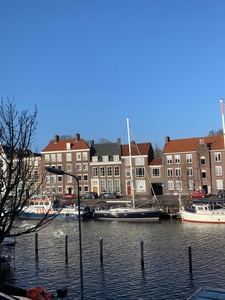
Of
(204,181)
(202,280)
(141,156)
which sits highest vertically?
(141,156)

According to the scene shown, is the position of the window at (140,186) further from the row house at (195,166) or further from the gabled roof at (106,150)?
the gabled roof at (106,150)

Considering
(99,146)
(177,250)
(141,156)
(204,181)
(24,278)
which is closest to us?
(24,278)

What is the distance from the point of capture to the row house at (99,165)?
8525 cm

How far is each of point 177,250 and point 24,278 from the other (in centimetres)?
1454

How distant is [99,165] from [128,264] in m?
62.0

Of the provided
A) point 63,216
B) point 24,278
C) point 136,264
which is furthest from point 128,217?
point 24,278

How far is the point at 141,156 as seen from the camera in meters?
85.3

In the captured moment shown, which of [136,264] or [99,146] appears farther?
[99,146]

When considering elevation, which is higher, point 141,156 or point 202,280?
point 141,156

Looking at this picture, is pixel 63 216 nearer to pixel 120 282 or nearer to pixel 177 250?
pixel 177 250

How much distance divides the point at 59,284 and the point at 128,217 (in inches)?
1314

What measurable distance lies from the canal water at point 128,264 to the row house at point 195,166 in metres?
35.5

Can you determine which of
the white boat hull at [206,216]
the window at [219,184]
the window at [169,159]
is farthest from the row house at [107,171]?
the white boat hull at [206,216]

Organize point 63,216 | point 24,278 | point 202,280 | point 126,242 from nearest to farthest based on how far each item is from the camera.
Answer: point 202,280 → point 24,278 → point 126,242 → point 63,216
